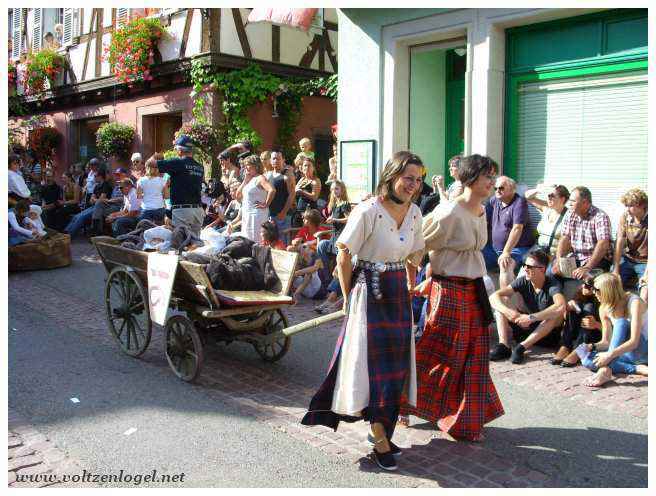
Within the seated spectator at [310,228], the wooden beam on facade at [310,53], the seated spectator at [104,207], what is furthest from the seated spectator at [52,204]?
the seated spectator at [310,228]

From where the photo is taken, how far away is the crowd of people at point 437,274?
443 cm

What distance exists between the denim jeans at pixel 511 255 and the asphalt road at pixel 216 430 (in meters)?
2.26

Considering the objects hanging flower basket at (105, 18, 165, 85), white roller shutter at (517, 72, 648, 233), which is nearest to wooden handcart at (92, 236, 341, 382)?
white roller shutter at (517, 72, 648, 233)

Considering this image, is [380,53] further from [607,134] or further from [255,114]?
[255,114]

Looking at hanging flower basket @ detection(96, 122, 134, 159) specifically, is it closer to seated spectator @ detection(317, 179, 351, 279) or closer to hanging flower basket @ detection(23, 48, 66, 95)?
hanging flower basket @ detection(23, 48, 66, 95)

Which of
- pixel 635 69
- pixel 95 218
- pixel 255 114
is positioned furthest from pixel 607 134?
pixel 95 218

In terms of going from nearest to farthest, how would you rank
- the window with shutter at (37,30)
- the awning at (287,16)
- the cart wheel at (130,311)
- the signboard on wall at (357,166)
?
1. the cart wheel at (130,311)
2. the signboard on wall at (357,166)
3. the awning at (287,16)
4. the window with shutter at (37,30)

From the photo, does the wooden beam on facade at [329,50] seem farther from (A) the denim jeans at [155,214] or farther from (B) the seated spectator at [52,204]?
(A) the denim jeans at [155,214]

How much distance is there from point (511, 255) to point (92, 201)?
433 inches

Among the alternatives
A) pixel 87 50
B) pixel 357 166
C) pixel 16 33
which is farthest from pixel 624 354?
pixel 16 33

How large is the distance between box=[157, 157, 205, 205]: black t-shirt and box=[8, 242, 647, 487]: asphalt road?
285 cm

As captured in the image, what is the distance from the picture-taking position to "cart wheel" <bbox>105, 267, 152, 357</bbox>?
6617mm

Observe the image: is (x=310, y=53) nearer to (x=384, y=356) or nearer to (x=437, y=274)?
(x=437, y=274)

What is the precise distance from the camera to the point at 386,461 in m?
4.36
